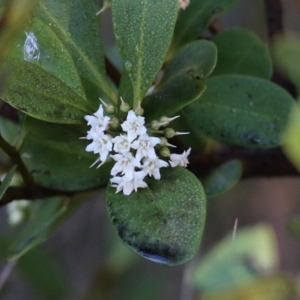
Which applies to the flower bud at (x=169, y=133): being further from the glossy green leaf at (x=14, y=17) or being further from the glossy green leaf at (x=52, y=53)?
the glossy green leaf at (x=14, y=17)

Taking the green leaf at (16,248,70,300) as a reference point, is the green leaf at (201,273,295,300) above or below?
above

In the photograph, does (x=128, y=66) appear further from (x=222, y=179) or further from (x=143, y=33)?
(x=222, y=179)

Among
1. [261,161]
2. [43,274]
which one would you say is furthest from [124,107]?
[43,274]

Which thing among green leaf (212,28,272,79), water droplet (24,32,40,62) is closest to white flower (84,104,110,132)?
water droplet (24,32,40,62)

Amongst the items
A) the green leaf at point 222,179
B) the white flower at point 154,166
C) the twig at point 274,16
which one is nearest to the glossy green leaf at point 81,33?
the white flower at point 154,166

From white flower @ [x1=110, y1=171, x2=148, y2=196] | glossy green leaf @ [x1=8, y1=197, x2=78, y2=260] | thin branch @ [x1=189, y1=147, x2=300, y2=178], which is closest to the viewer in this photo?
white flower @ [x1=110, y1=171, x2=148, y2=196]

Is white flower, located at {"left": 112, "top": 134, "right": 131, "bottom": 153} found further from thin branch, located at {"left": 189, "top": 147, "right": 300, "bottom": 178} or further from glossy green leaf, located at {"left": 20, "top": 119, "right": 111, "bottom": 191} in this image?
thin branch, located at {"left": 189, "top": 147, "right": 300, "bottom": 178}

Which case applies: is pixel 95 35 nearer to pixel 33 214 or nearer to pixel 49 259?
pixel 33 214

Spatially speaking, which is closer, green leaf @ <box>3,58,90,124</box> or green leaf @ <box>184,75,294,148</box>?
green leaf @ <box>3,58,90,124</box>

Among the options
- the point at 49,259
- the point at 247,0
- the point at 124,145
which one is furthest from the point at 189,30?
the point at 247,0
